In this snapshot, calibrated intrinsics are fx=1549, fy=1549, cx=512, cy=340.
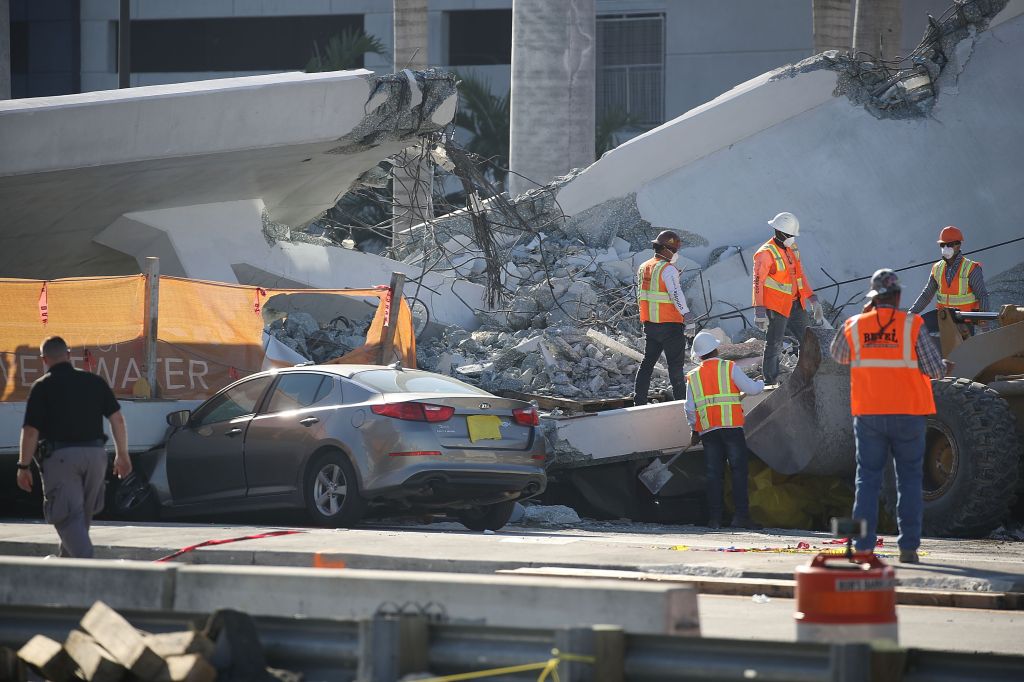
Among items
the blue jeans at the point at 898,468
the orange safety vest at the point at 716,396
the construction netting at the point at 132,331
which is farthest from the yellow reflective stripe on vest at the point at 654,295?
the blue jeans at the point at 898,468

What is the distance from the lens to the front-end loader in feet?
39.5

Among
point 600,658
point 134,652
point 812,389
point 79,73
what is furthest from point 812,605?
point 79,73

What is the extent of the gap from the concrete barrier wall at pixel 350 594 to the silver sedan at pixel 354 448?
4710 mm

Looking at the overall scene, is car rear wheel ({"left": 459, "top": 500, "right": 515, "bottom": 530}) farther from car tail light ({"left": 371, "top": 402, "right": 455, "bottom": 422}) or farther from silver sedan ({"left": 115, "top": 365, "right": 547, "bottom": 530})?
car tail light ({"left": 371, "top": 402, "right": 455, "bottom": 422})

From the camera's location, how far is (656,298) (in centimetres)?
1475

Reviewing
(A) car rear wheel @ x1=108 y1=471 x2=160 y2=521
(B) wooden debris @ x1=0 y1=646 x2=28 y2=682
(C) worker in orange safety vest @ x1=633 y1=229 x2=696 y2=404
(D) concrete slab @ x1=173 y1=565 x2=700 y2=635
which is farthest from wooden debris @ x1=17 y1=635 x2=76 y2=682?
(C) worker in orange safety vest @ x1=633 y1=229 x2=696 y2=404

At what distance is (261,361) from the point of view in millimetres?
15562

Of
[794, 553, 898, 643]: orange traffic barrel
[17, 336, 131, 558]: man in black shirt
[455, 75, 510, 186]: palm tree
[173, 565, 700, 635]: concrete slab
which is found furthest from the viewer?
[455, 75, 510, 186]: palm tree

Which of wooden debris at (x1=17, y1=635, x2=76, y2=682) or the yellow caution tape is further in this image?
wooden debris at (x1=17, y1=635, x2=76, y2=682)

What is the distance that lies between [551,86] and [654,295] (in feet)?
28.2

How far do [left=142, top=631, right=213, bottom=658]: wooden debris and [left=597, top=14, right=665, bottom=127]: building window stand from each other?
37.6 m

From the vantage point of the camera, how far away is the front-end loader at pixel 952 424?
12.1 m

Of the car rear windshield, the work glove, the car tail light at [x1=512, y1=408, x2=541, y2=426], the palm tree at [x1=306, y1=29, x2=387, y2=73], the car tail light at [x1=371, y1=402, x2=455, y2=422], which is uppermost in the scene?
the palm tree at [x1=306, y1=29, x2=387, y2=73]

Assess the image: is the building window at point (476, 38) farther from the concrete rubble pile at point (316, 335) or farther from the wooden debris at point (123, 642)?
the wooden debris at point (123, 642)
